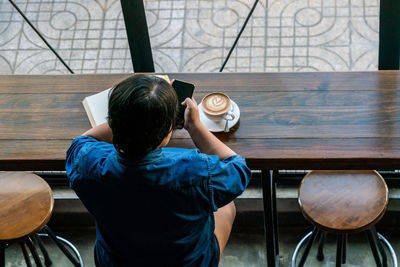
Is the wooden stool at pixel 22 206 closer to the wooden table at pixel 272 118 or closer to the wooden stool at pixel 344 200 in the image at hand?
the wooden table at pixel 272 118

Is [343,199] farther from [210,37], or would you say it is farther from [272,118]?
[210,37]

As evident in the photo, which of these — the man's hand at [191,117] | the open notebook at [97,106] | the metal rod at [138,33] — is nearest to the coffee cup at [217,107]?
the man's hand at [191,117]

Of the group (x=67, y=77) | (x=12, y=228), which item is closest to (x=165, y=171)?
(x=67, y=77)

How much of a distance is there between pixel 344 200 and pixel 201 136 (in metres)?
0.79

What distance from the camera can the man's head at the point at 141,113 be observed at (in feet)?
4.26

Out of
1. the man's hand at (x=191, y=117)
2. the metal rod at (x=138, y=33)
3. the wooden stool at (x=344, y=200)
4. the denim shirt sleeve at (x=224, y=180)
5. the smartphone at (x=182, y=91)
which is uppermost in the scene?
the metal rod at (x=138, y=33)

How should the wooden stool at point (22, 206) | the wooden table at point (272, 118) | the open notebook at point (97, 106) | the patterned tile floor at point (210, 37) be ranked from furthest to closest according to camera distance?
the patterned tile floor at point (210, 37) < the wooden stool at point (22, 206) < the open notebook at point (97, 106) < the wooden table at point (272, 118)

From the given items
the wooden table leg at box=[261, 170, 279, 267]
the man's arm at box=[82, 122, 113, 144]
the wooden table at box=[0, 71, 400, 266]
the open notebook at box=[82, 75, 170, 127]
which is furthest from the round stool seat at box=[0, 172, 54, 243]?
the wooden table leg at box=[261, 170, 279, 267]

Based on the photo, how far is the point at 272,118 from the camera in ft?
6.23

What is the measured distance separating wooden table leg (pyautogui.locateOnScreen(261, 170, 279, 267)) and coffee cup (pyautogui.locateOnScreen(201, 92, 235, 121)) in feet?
1.67

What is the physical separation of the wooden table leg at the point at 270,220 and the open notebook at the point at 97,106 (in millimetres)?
701

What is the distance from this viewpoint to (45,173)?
9.80 feet

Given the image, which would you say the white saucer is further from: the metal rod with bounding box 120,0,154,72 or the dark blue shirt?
the metal rod with bounding box 120,0,154,72

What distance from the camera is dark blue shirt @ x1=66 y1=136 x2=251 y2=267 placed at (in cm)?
138
